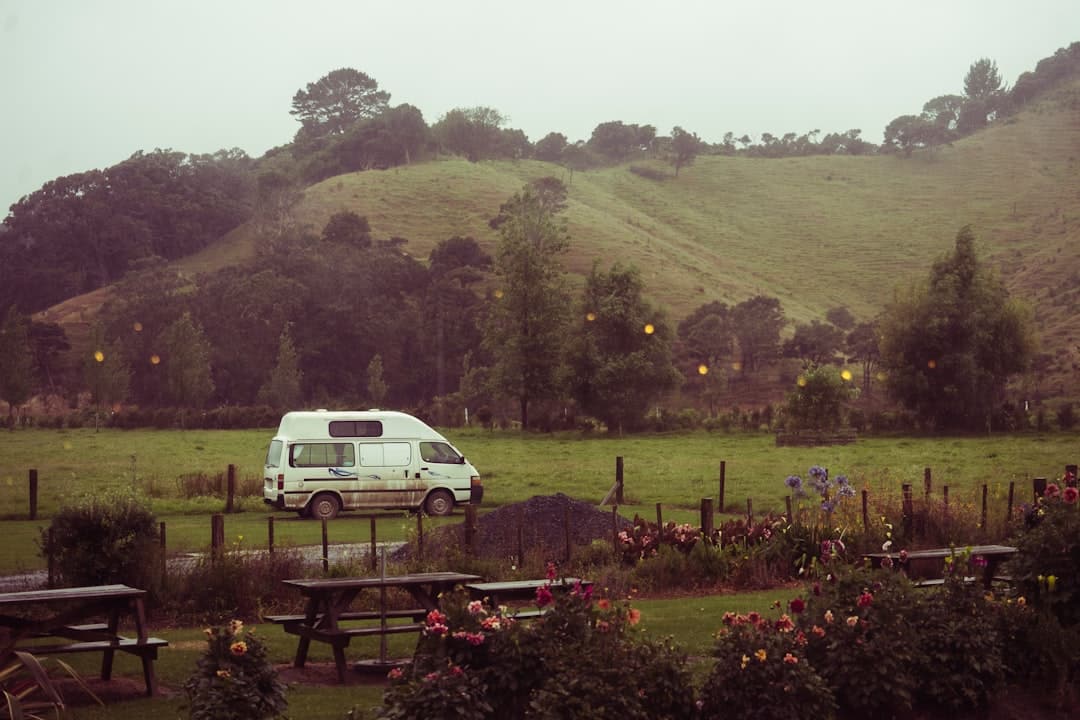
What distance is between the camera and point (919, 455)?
42.8 m

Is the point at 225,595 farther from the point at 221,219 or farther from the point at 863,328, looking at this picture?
the point at 221,219

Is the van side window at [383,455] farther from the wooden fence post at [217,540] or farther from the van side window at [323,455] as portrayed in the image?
the wooden fence post at [217,540]

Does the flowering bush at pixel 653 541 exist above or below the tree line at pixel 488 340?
below

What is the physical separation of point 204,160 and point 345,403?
64804 millimetres

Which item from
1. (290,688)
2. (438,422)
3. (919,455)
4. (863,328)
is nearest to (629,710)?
(290,688)

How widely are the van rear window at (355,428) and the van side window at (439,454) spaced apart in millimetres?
1233

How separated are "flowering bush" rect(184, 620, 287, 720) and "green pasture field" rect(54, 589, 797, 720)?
706 mm

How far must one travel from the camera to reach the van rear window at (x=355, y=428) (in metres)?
30.2

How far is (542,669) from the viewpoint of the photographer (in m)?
7.57

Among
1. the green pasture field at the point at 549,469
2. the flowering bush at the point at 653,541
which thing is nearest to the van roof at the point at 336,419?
the green pasture field at the point at 549,469

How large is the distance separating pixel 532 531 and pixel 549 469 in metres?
19.8

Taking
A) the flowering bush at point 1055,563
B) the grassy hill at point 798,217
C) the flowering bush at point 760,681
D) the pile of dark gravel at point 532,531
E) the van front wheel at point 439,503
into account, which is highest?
the grassy hill at point 798,217

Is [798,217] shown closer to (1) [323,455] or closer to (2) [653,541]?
(1) [323,455]

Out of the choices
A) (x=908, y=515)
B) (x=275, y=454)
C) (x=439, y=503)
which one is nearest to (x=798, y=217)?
(x=439, y=503)
